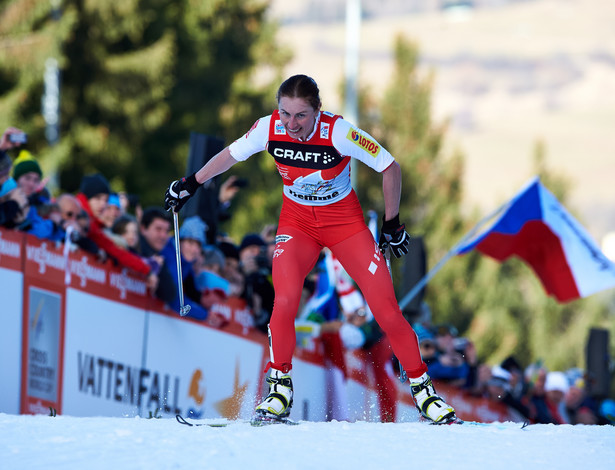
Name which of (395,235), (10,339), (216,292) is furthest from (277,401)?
(216,292)

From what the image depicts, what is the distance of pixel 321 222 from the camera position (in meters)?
5.97

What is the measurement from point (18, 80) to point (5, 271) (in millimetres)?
15766

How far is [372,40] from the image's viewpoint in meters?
167

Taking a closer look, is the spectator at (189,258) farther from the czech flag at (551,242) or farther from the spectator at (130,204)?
the czech flag at (551,242)

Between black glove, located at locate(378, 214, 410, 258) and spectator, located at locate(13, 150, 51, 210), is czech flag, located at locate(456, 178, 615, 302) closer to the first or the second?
spectator, located at locate(13, 150, 51, 210)

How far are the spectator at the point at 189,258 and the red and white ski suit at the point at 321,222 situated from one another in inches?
83.8

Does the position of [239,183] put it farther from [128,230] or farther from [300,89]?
[300,89]

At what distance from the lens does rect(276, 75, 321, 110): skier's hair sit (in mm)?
5559

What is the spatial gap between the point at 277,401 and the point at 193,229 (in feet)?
10.9

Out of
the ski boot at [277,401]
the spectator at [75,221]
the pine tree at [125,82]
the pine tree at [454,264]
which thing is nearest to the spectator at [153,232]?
the spectator at [75,221]

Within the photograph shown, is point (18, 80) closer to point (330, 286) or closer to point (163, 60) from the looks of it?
point (163, 60)

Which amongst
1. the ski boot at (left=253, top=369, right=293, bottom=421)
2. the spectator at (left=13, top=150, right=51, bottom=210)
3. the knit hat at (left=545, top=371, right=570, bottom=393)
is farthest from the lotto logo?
the knit hat at (left=545, top=371, right=570, bottom=393)

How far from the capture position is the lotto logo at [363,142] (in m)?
5.73

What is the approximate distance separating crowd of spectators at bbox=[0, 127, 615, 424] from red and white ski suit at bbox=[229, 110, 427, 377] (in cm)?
211
